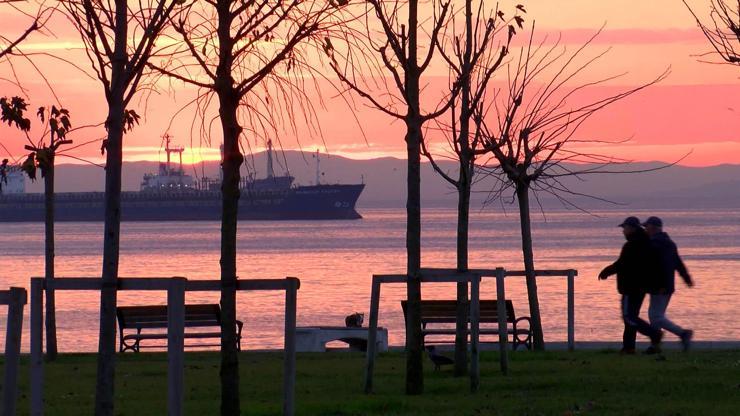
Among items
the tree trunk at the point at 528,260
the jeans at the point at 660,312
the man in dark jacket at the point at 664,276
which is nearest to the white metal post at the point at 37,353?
the man in dark jacket at the point at 664,276

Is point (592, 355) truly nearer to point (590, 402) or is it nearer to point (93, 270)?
point (590, 402)

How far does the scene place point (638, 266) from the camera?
14625mm

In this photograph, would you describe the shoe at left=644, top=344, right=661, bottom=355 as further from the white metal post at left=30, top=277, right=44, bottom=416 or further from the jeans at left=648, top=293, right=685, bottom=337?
the white metal post at left=30, top=277, right=44, bottom=416

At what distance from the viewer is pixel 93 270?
244 feet

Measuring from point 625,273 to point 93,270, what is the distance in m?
62.3

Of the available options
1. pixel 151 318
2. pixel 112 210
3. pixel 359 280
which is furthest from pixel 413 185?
pixel 359 280

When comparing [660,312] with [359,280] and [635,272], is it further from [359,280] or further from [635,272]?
[359,280]

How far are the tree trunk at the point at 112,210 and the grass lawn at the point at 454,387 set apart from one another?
2426mm

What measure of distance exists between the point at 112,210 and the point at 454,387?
5.11 meters

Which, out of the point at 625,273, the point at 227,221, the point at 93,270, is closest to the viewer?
the point at 227,221

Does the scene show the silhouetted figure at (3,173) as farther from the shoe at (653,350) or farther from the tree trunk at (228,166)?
the shoe at (653,350)

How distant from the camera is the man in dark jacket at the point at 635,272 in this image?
14547 millimetres

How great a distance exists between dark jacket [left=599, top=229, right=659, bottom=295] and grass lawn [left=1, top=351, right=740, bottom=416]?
0.82 metres

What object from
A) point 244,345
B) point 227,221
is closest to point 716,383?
point 227,221
